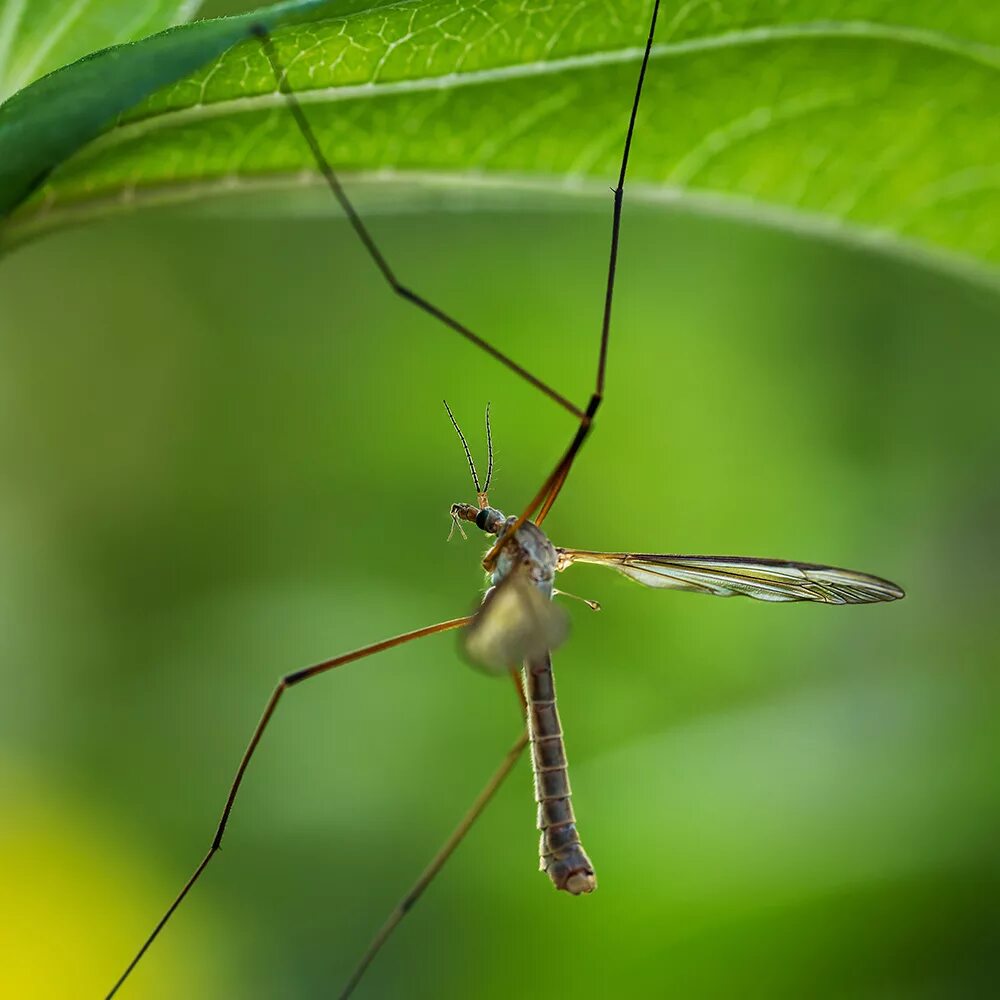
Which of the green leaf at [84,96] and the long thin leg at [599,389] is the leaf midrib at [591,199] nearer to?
the long thin leg at [599,389]

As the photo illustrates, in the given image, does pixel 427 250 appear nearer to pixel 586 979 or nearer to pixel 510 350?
pixel 510 350

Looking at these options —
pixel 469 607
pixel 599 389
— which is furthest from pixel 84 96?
pixel 469 607

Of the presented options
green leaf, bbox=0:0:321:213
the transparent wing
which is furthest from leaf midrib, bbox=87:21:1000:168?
the transparent wing

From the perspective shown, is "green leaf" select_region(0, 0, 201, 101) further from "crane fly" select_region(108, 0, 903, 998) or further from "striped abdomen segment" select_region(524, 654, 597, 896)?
"striped abdomen segment" select_region(524, 654, 597, 896)

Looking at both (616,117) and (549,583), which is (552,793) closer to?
(549,583)

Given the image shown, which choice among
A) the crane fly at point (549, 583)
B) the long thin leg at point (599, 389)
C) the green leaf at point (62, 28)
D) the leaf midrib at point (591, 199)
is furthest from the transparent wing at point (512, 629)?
the green leaf at point (62, 28)

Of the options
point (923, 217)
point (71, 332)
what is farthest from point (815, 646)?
point (71, 332)
